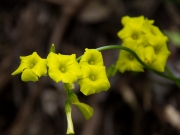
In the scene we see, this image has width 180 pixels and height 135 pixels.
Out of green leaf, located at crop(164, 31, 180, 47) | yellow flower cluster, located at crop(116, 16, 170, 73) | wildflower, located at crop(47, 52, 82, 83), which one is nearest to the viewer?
wildflower, located at crop(47, 52, 82, 83)

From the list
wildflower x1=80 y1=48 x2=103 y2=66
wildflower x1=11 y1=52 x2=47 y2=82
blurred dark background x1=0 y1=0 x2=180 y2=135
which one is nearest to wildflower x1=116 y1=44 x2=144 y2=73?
wildflower x1=80 y1=48 x2=103 y2=66

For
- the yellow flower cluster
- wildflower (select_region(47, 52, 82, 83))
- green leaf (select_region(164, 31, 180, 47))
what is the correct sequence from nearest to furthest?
wildflower (select_region(47, 52, 82, 83)), the yellow flower cluster, green leaf (select_region(164, 31, 180, 47))

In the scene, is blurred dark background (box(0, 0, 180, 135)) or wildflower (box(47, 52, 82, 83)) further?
blurred dark background (box(0, 0, 180, 135))

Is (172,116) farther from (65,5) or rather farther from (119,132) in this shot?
(65,5)

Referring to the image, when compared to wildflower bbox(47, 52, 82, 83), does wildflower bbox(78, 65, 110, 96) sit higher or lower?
lower

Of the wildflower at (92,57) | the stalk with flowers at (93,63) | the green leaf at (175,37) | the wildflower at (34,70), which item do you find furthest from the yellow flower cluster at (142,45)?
the green leaf at (175,37)

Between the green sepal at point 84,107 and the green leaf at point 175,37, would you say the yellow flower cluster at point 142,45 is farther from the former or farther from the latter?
the green leaf at point 175,37

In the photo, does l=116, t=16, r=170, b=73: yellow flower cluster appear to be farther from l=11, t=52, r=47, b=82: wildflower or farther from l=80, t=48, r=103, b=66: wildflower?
l=11, t=52, r=47, b=82: wildflower
